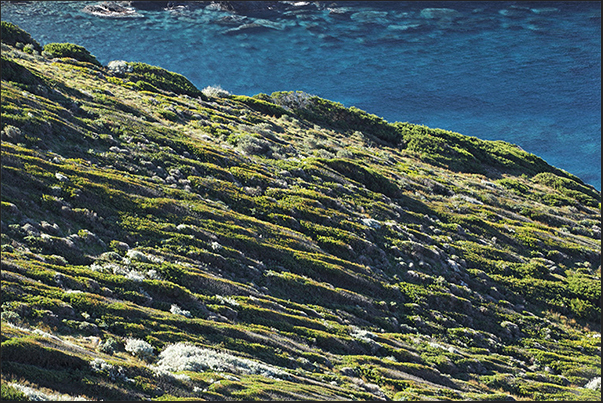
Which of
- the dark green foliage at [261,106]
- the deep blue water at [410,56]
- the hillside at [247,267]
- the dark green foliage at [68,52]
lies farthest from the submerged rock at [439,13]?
the dark green foliage at [68,52]

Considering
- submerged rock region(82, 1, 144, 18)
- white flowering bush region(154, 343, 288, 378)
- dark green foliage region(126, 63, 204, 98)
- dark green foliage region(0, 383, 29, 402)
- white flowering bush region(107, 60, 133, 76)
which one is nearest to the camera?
dark green foliage region(0, 383, 29, 402)

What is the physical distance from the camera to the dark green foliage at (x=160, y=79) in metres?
50.5

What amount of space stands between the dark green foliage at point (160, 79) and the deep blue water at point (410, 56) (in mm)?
38396

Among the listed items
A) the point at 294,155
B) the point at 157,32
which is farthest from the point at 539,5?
the point at 294,155

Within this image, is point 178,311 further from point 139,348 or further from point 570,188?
point 570,188

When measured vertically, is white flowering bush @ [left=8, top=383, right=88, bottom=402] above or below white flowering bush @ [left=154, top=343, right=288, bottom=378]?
above

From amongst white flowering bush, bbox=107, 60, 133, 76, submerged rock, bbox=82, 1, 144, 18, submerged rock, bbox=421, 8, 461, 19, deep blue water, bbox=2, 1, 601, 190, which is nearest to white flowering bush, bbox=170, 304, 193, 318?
white flowering bush, bbox=107, 60, 133, 76

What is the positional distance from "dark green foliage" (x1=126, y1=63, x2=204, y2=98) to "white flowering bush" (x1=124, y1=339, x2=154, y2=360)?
36997 mm

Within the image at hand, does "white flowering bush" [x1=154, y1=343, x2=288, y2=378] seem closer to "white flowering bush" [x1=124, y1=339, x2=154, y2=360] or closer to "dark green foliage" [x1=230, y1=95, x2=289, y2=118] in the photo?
"white flowering bush" [x1=124, y1=339, x2=154, y2=360]

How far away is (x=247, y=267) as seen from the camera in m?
24.6

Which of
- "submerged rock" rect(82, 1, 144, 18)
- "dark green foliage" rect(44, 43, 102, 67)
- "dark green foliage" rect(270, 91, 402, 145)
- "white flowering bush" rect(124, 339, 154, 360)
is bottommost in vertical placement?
"white flowering bush" rect(124, 339, 154, 360)

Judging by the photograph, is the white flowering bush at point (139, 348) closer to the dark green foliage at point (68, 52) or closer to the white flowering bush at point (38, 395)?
the white flowering bush at point (38, 395)

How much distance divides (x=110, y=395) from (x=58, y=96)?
24361 millimetres

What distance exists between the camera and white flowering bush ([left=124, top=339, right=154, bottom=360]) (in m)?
15.8
